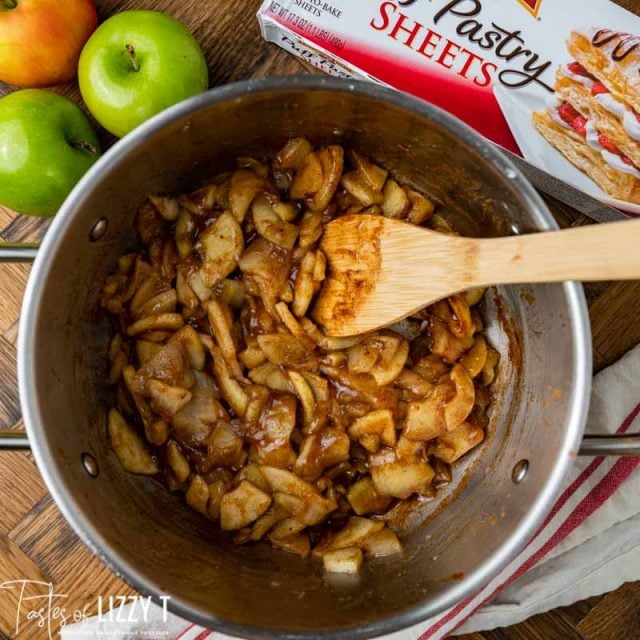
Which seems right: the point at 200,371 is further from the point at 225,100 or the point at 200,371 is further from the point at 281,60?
the point at 281,60

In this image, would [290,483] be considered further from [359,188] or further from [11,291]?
Result: [11,291]

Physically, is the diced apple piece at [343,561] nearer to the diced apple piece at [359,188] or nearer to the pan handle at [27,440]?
the pan handle at [27,440]

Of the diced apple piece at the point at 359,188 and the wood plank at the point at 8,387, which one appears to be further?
the wood plank at the point at 8,387

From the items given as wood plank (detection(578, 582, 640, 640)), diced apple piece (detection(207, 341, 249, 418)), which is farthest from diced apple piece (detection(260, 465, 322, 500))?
wood plank (detection(578, 582, 640, 640))

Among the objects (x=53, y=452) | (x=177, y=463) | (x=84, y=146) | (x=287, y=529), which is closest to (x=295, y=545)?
(x=287, y=529)

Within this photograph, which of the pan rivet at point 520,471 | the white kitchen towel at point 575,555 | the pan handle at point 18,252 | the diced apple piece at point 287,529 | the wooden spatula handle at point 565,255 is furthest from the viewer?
the white kitchen towel at point 575,555

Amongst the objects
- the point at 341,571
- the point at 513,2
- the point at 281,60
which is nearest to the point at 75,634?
the point at 341,571

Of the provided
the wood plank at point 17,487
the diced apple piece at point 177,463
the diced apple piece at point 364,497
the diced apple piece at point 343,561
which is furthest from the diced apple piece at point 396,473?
the wood plank at point 17,487

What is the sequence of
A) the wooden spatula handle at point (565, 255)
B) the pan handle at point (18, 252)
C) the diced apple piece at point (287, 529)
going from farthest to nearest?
the diced apple piece at point (287, 529), the pan handle at point (18, 252), the wooden spatula handle at point (565, 255)
